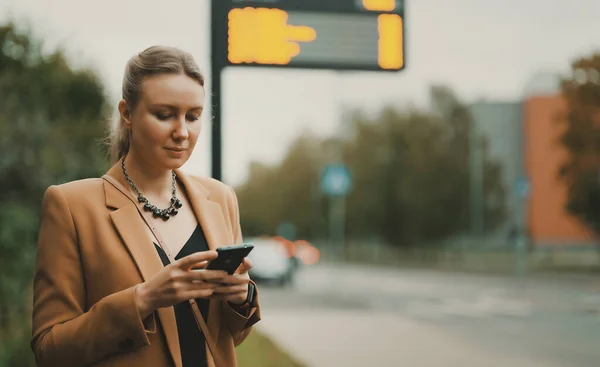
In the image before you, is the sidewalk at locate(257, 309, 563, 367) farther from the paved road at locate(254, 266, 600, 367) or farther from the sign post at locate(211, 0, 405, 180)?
the sign post at locate(211, 0, 405, 180)

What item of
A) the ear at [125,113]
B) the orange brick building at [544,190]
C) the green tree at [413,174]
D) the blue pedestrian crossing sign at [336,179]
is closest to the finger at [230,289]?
the ear at [125,113]

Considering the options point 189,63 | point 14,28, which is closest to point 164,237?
point 189,63

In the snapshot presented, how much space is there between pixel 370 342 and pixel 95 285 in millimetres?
10409

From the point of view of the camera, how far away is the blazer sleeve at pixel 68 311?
2002 mm

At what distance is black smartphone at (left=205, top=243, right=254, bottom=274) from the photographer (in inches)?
74.9

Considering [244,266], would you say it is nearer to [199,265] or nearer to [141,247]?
[199,265]

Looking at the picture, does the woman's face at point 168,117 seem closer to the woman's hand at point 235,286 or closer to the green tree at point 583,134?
the woman's hand at point 235,286

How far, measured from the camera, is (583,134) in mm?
27844

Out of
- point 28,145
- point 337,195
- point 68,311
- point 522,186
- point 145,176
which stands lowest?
point 337,195

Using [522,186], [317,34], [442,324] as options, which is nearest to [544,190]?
[522,186]

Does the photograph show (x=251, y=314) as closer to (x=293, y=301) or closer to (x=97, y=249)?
(x=97, y=249)

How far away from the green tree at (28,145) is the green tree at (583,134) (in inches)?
790

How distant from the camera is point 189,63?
2.13 metres

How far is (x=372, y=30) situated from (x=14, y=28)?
6.58m
